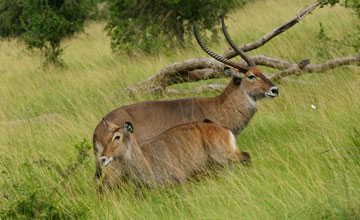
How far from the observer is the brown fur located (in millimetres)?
5602

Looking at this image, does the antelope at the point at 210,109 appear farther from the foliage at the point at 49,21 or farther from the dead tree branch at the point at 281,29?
the foliage at the point at 49,21

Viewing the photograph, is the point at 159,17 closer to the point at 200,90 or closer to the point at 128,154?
the point at 200,90

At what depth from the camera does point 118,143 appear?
14.8ft

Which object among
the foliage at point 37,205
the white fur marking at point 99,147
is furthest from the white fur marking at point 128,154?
the white fur marking at point 99,147

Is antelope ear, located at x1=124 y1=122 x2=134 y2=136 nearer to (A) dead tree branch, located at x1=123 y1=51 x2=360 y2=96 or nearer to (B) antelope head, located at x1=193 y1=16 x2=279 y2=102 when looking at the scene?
(B) antelope head, located at x1=193 y1=16 x2=279 y2=102

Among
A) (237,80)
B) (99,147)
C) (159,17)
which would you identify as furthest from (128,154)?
(159,17)

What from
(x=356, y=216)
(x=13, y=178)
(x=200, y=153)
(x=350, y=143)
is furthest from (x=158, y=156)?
(x=356, y=216)

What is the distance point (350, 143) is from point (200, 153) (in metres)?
1.26

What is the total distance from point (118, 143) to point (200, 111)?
1.39m

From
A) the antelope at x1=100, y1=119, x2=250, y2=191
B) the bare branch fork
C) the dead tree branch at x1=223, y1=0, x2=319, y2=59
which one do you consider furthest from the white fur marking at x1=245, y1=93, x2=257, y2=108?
the dead tree branch at x1=223, y1=0, x2=319, y2=59

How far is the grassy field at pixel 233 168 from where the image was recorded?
3803mm

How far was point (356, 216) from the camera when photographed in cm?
318

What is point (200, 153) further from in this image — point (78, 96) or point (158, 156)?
point (78, 96)

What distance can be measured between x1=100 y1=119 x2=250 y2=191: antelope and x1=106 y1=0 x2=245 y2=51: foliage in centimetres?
671
